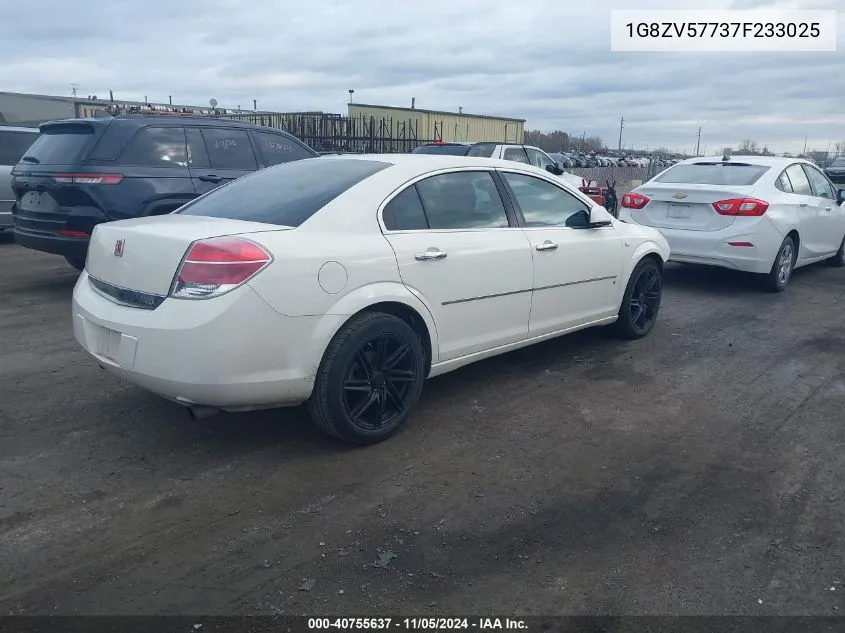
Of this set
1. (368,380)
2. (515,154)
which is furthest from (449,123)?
(368,380)

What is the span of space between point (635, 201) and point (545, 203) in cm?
423

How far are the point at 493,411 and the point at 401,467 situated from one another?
1.02 metres

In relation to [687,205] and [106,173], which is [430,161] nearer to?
[106,173]

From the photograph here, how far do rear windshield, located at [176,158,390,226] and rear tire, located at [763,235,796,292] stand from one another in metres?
5.99

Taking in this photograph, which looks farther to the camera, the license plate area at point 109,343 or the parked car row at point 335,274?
the license plate area at point 109,343

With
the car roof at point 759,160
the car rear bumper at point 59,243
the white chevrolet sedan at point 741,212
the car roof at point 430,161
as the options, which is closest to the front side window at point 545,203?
the car roof at point 430,161

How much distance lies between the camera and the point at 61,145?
7.15 metres

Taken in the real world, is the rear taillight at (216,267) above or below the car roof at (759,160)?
below

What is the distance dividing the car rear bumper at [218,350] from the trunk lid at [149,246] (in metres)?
0.15

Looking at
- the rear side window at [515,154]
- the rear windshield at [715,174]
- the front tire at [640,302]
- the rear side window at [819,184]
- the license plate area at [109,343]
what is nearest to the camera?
the license plate area at [109,343]

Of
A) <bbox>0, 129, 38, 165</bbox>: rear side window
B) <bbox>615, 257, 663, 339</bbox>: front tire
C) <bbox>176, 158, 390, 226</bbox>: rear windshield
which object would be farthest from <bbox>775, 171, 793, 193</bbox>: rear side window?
<bbox>0, 129, 38, 165</bbox>: rear side window

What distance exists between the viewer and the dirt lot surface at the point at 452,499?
2.78 metres

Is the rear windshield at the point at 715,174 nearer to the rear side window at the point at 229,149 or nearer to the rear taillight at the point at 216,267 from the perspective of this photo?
the rear side window at the point at 229,149

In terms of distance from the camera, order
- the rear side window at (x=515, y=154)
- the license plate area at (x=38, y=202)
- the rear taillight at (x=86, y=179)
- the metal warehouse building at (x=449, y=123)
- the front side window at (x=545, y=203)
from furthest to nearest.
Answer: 1. the metal warehouse building at (x=449, y=123)
2. the rear side window at (x=515, y=154)
3. the license plate area at (x=38, y=202)
4. the rear taillight at (x=86, y=179)
5. the front side window at (x=545, y=203)
